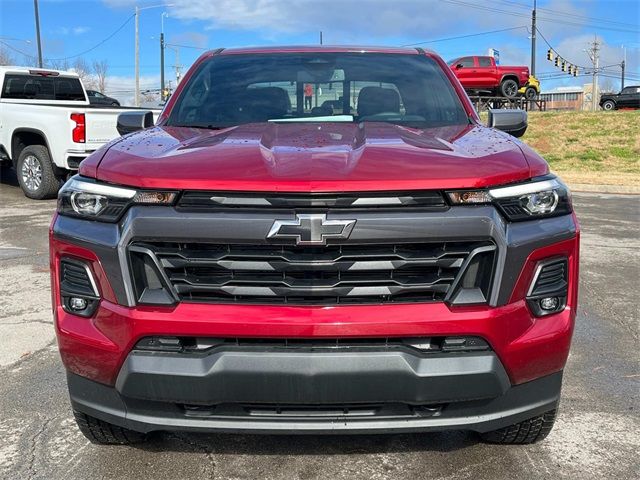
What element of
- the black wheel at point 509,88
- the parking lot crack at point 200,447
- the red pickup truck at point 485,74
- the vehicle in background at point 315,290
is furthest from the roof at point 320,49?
the black wheel at point 509,88

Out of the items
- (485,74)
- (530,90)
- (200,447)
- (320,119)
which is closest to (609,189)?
(320,119)

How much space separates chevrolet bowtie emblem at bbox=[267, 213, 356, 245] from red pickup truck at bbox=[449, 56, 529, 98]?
2795cm

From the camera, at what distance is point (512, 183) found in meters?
2.45

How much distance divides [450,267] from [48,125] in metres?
9.34

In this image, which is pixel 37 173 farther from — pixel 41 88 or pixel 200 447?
pixel 200 447

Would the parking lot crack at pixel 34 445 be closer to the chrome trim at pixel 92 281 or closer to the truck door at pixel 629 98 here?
the chrome trim at pixel 92 281

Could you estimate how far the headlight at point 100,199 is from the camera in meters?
2.38

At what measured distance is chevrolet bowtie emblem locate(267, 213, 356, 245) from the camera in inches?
89.3

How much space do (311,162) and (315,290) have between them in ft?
1.56

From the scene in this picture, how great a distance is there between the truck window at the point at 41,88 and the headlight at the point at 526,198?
11.7 m

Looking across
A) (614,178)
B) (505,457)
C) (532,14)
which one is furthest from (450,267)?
(532,14)

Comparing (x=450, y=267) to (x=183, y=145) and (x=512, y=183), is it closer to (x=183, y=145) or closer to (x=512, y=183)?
(x=512, y=183)

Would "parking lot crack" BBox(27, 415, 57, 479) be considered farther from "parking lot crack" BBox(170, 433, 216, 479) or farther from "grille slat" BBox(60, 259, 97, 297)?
"grille slat" BBox(60, 259, 97, 297)

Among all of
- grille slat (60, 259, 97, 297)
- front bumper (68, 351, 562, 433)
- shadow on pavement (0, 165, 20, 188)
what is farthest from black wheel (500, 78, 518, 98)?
grille slat (60, 259, 97, 297)
